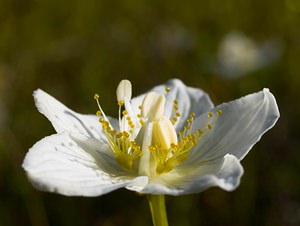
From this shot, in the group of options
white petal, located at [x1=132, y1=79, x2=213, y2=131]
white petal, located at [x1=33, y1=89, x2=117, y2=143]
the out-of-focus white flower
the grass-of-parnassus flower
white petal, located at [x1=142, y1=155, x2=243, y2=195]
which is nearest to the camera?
white petal, located at [x1=142, y1=155, x2=243, y2=195]

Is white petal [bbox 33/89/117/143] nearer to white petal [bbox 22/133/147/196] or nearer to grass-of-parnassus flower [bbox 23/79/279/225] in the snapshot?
grass-of-parnassus flower [bbox 23/79/279/225]

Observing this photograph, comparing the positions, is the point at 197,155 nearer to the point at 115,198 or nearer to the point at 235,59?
the point at 115,198

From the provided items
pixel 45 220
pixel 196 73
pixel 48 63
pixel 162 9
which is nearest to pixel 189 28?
pixel 162 9

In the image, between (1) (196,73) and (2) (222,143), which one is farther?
(1) (196,73)

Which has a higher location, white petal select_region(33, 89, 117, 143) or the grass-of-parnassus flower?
white petal select_region(33, 89, 117, 143)

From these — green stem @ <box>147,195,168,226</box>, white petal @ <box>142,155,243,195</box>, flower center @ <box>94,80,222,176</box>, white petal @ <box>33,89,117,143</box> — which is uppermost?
white petal @ <box>33,89,117,143</box>

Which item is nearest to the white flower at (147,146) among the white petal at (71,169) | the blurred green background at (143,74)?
the white petal at (71,169)

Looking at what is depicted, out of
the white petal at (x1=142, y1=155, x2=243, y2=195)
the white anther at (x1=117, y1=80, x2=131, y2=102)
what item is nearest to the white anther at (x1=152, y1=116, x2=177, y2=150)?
the white petal at (x1=142, y1=155, x2=243, y2=195)
